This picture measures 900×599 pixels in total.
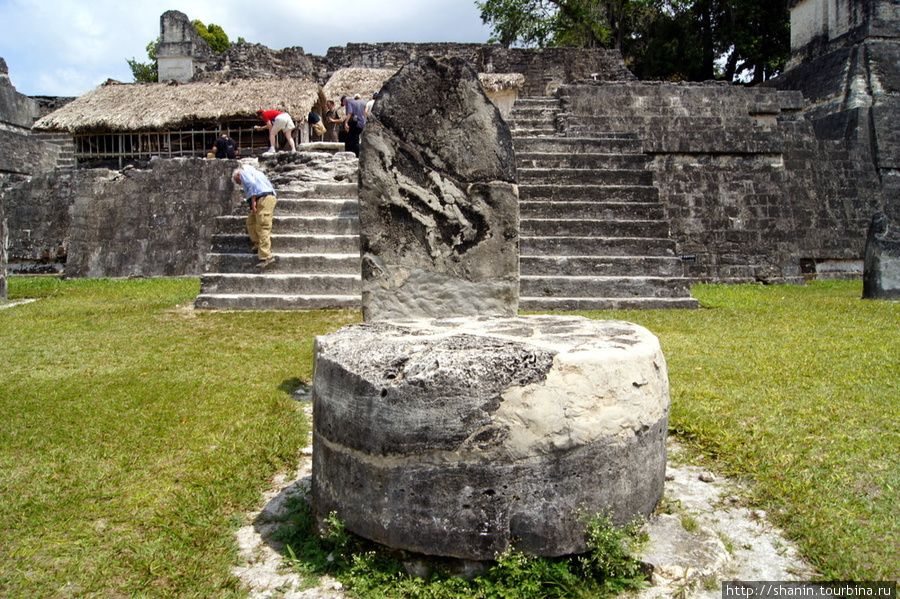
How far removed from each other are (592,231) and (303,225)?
12.7ft

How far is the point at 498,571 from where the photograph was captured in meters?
2.07

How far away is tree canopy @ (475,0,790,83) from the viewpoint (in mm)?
23906

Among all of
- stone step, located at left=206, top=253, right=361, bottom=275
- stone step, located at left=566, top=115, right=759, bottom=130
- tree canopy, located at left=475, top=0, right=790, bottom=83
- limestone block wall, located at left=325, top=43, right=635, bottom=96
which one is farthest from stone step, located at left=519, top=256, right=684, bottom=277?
tree canopy, located at left=475, top=0, right=790, bottom=83

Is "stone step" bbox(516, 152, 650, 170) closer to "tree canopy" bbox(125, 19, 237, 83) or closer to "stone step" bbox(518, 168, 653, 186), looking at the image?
"stone step" bbox(518, 168, 653, 186)

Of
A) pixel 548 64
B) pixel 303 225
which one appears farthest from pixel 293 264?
pixel 548 64

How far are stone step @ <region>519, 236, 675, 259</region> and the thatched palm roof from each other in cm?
1091

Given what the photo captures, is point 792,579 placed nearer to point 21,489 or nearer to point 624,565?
point 624,565

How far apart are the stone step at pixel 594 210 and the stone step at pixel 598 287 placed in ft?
4.76

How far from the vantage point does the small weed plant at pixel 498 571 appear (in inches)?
79.7

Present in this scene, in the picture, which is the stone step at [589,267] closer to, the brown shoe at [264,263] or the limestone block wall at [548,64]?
the brown shoe at [264,263]

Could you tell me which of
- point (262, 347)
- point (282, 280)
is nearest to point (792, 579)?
point (262, 347)

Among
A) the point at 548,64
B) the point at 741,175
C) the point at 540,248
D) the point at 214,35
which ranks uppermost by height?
the point at 214,35

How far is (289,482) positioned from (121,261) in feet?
34.7

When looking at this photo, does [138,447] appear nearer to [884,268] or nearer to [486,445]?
[486,445]
